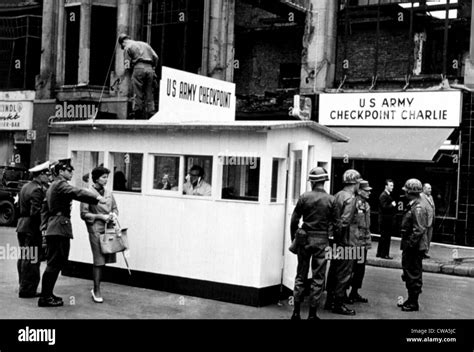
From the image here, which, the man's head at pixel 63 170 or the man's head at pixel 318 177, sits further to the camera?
the man's head at pixel 63 170

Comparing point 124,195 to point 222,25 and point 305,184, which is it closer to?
point 305,184

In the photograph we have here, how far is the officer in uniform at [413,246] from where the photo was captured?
1022 cm

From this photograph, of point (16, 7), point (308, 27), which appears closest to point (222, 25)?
point (308, 27)

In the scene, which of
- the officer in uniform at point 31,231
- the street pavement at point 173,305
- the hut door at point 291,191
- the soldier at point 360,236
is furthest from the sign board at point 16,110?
the soldier at point 360,236

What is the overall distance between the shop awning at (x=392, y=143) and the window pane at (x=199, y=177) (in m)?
9.72

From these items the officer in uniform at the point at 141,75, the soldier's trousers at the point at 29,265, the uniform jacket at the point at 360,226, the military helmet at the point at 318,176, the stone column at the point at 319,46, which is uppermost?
the stone column at the point at 319,46

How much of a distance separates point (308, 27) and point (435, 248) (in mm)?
8574

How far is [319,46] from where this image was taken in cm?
2206

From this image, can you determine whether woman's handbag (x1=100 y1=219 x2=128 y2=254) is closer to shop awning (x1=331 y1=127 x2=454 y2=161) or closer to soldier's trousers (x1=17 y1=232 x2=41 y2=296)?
soldier's trousers (x1=17 y1=232 x2=41 y2=296)

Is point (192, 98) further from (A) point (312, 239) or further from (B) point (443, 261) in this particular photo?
(B) point (443, 261)

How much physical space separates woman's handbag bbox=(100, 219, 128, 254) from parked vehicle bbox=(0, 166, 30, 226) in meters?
12.2

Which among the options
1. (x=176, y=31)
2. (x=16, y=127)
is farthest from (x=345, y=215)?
(x=16, y=127)

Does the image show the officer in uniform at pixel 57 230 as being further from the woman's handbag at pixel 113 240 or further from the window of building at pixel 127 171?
the window of building at pixel 127 171

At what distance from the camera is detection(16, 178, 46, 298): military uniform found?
1009 centimetres
